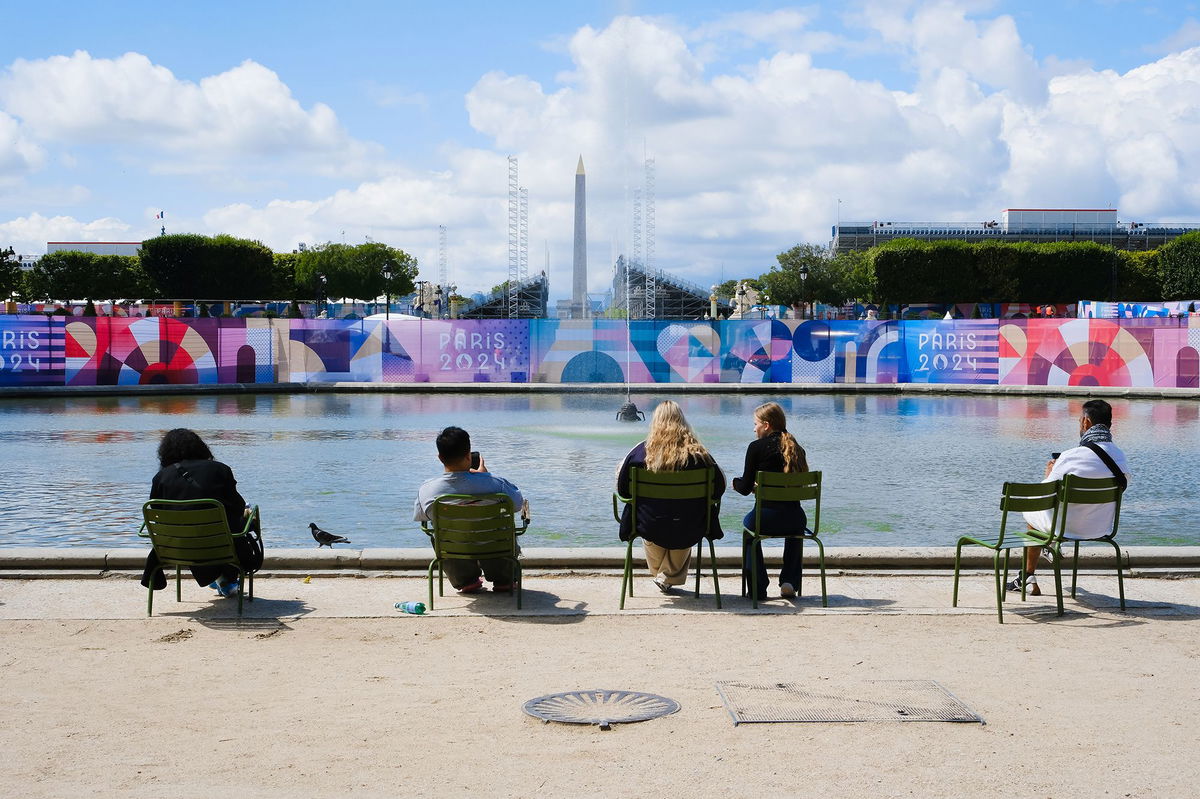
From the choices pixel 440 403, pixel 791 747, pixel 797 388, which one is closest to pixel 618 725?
pixel 791 747

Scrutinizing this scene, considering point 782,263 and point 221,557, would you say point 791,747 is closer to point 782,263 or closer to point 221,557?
point 221,557

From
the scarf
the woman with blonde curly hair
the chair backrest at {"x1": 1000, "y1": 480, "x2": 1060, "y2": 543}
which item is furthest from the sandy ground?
the scarf

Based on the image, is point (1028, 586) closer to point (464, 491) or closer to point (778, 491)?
point (778, 491)

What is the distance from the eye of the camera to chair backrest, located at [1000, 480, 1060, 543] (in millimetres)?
8273

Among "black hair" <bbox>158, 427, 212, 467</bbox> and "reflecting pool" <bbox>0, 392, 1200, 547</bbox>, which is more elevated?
"black hair" <bbox>158, 427, 212, 467</bbox>

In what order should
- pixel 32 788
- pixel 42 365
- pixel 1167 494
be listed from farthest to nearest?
pixel 42 365
pixel 1167 494
pixel 32 788

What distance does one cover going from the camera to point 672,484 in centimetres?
837

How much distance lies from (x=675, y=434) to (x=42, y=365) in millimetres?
35204

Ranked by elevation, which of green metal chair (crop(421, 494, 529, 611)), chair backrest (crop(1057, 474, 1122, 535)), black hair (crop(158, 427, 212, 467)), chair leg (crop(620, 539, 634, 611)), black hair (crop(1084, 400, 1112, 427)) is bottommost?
chair leg (crop(620, 539, 634, 611))

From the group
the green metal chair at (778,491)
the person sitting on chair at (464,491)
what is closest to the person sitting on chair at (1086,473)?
the green metal chair at (778,491)

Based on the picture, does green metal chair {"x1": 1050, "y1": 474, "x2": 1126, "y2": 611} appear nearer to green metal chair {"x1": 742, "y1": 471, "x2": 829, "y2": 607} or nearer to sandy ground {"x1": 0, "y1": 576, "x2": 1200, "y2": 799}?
sandy ground {"x1": 0, "y1": 576, "x2": 1200, "y2": 799}

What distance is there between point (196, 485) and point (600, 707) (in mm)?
3651

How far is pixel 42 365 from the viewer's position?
3875 centimetres

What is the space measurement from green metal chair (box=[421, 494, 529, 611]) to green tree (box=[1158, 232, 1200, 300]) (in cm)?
8360
